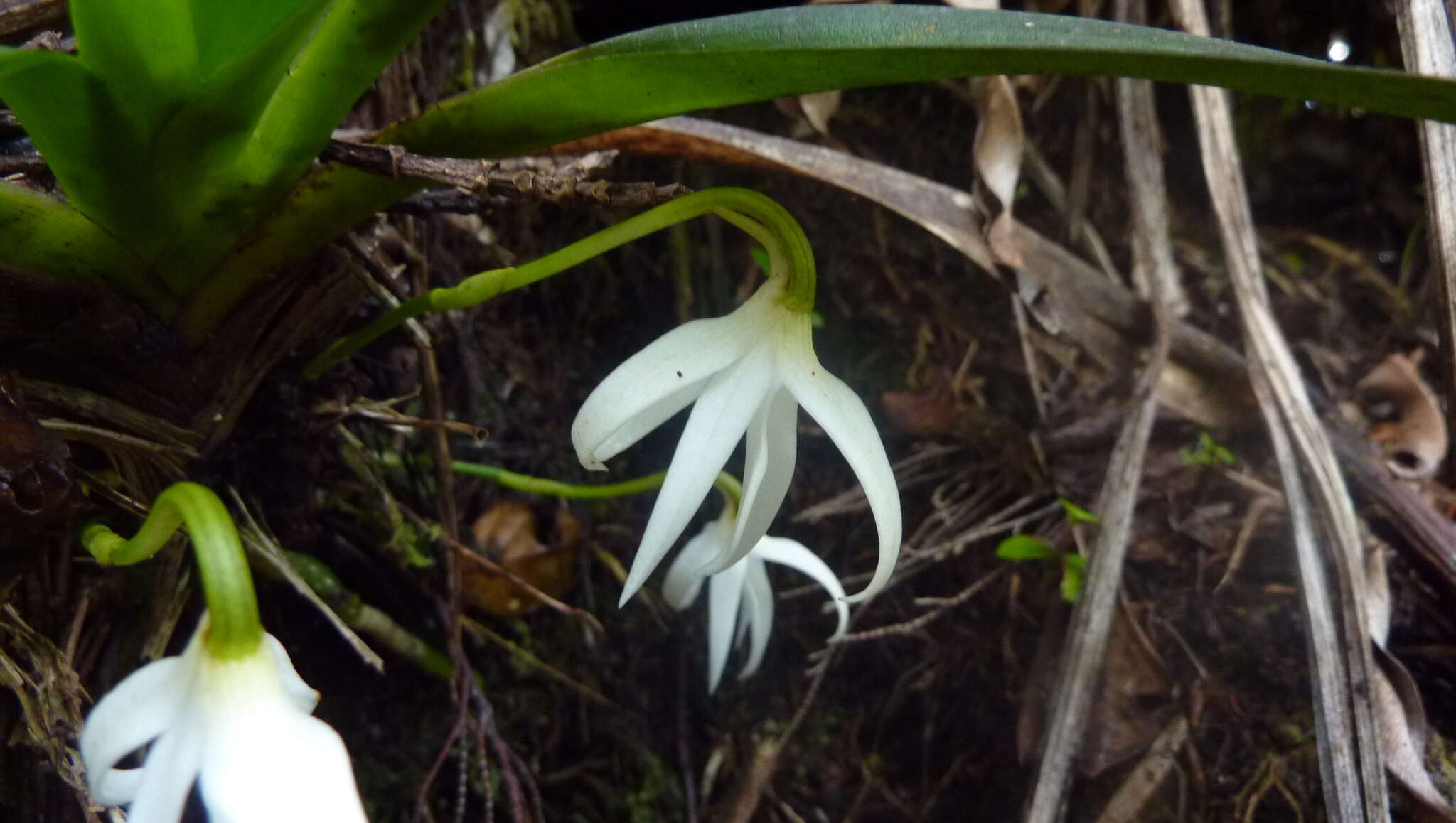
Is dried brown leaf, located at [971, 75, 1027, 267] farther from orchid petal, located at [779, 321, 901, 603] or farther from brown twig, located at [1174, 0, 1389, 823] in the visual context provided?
orchid petal, located at [779, 321, 901, 603]

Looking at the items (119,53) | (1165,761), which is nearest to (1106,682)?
(1165,761)

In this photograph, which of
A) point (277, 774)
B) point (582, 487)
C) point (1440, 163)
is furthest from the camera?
point (582, 487)

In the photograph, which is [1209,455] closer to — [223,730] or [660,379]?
[660,379]

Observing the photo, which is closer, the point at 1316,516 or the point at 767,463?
the point at 767,463

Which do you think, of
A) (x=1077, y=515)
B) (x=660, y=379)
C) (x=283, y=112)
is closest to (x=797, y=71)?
(x=660, y=379)

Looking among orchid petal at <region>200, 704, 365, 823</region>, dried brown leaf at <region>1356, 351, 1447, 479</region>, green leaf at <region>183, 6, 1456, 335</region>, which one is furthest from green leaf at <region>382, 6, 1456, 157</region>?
dried brown leaf at <region>1356, 351, 1447, 479</region>
